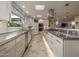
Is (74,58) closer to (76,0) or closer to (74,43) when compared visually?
(74,43)

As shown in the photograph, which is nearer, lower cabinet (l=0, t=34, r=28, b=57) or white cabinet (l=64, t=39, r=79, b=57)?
lower cabinet (l=0, t=34, r=28, b=57)

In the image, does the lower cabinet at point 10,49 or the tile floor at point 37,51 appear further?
the tile floor at point 37,51

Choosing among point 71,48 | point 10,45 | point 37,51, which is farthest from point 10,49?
point 37,51

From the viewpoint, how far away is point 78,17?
56.7 ft

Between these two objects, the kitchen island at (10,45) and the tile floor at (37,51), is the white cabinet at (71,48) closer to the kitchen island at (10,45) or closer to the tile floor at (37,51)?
the kitchen island at (10,45)

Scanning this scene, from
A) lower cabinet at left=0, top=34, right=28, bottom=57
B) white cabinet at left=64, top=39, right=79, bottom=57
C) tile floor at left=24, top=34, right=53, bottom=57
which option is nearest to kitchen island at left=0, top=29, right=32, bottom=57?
lower cabinet at left=0, top=34, right=28, bottom=57

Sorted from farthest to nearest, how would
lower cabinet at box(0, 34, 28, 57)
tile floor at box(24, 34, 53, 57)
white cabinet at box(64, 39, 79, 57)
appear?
tile floor at box(24, 34, 53, 57) < white cabinet at box(64, 39, 79, 57) < lower cabinet at box(0, 34, 28, 57)

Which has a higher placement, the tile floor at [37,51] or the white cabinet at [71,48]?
the white cabinet at [71,48]

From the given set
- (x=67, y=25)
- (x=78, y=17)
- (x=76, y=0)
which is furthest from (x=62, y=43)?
(x=67, y=25)

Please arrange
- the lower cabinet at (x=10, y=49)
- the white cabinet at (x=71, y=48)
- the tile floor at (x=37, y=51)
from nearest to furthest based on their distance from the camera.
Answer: the lower cabinet at (x=10, y=49) → the white cabinet at (x=71, y=48) → the tile floor at (x=37, y=51)

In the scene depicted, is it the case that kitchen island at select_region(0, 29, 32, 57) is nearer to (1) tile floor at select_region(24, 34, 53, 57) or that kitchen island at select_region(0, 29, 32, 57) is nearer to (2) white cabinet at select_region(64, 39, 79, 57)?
(2) white cabinet at select_region(64, 39, 79, 57)

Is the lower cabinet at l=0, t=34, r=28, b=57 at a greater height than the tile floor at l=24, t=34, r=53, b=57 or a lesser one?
greater

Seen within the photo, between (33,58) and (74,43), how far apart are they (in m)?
2.07

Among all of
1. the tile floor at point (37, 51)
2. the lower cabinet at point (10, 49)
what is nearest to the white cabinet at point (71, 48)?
the lower cabinet at point (10, 49)
